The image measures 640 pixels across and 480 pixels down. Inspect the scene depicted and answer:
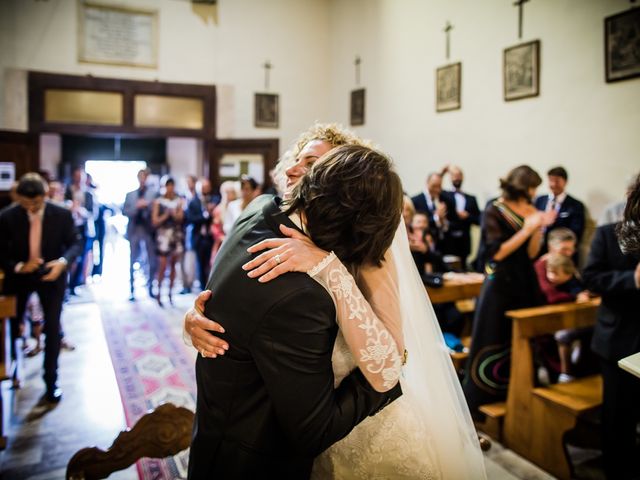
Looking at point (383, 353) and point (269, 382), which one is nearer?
point (269, 382)

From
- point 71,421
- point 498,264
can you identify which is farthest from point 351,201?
point 71,421

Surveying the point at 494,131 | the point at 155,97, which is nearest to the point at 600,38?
the point at 494,131

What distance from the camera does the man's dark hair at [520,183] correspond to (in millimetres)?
3203

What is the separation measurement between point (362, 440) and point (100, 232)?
8.02 metres

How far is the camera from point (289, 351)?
3.78 feet

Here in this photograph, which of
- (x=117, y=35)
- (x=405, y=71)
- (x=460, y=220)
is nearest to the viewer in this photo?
(x=460, y=220)

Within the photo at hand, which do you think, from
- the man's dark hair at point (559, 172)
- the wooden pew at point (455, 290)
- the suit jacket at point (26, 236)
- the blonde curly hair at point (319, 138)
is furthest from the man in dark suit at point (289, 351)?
the man's dark hair at point (559, 172)

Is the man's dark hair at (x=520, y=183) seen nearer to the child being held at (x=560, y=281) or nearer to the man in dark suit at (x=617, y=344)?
the man in dark suit at (x=617, y=344)

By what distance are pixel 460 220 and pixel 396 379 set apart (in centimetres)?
544

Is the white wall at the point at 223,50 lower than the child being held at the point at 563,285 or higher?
higher

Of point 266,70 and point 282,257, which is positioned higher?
point 266,70

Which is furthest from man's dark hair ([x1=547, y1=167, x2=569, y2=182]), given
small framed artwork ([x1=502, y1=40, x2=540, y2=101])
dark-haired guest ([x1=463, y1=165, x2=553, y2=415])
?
dark-haired guest ([x1=463, y1=165, x2=553, y2=415])

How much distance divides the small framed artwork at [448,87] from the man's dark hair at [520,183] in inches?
156

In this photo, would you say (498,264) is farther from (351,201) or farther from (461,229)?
(461,229)
